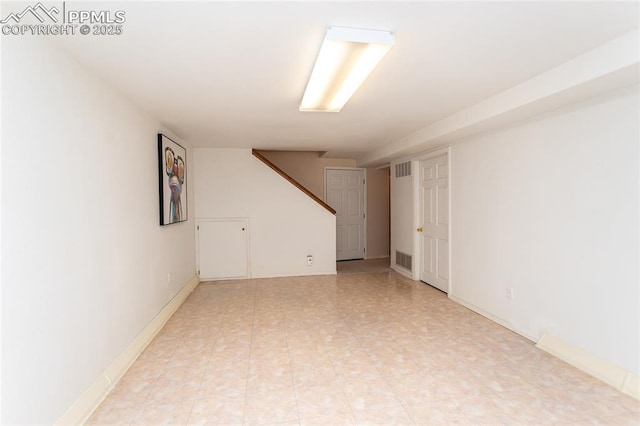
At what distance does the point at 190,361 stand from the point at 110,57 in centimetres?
227

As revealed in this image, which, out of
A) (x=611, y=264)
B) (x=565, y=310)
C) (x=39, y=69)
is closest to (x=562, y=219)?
(x=611, y=264)

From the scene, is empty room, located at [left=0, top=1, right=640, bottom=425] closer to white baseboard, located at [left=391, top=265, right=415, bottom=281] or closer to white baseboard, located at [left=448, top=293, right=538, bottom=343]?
white baseboard, located at [left=448, top=293, right=538, bottom=343]

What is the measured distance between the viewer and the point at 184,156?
4.45m

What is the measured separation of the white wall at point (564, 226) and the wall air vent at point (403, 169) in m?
1.54

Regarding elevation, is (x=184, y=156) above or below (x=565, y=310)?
above

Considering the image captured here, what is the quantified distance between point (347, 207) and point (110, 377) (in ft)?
17.8

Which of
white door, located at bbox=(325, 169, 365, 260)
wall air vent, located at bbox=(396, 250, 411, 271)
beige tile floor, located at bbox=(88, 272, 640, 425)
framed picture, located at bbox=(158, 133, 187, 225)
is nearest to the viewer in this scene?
beige tile floor, located at bbox=(88, 272, 640, 425)

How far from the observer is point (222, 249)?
5.41 m

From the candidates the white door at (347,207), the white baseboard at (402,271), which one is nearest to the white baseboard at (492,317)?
the white baseboard at (402,271)

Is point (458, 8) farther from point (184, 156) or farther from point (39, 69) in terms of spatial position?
point (184, 156)

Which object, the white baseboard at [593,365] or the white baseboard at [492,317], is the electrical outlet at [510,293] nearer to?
the white baseboard at [492,317]

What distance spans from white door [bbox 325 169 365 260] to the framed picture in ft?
10.9

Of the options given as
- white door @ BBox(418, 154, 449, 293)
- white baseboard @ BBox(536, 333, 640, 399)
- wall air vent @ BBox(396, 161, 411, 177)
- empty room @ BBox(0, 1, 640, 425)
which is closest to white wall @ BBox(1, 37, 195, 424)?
empty room @ BBox(0, 1, 640, 425)

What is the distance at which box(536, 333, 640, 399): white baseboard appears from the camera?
212 centimetres
